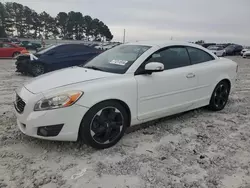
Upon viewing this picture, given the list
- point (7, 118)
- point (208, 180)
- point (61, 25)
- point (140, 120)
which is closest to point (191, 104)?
point (140, 120)

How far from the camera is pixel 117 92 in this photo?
348 centimetres

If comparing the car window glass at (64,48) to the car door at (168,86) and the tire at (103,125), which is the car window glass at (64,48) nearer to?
the car door at (168,86)

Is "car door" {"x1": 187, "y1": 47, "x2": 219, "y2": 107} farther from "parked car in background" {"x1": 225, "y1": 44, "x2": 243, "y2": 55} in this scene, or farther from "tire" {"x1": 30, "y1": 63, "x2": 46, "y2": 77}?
"parked car in background" {"x1": 225, "y1": 44, "x2": 243, "y2": 55}

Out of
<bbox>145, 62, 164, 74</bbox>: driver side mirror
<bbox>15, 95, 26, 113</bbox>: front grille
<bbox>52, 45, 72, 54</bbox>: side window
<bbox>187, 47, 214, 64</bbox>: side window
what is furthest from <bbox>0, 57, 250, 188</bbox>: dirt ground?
<bbox>52, 45, 72, 54</bbox>: side window

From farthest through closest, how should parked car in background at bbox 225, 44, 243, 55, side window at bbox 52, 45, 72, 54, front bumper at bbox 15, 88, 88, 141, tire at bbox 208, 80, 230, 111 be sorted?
parked car in background at bbox 225, 44, 243, 55 → side window at bbox 52, 45, 72, 54 → tire at bbox 208, 80, 230, 111 → front bumper at bbox 15, 88, 88, 141

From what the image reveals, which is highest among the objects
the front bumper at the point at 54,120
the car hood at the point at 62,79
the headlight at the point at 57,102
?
the car hood at the point at 62,79

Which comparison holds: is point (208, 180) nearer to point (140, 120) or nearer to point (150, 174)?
point (150, 174)

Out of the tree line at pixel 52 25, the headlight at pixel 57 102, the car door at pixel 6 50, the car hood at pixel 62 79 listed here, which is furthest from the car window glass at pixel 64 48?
the tree line at pixel 52 25

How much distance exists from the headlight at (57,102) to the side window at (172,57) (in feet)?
4.61

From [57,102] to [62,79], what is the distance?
0.54 meters

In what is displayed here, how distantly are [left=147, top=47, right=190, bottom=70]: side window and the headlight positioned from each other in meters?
1.41

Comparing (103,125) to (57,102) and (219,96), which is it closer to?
(57,102)

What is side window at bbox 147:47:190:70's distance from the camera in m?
4.14

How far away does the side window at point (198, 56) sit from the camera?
15.4 ft
